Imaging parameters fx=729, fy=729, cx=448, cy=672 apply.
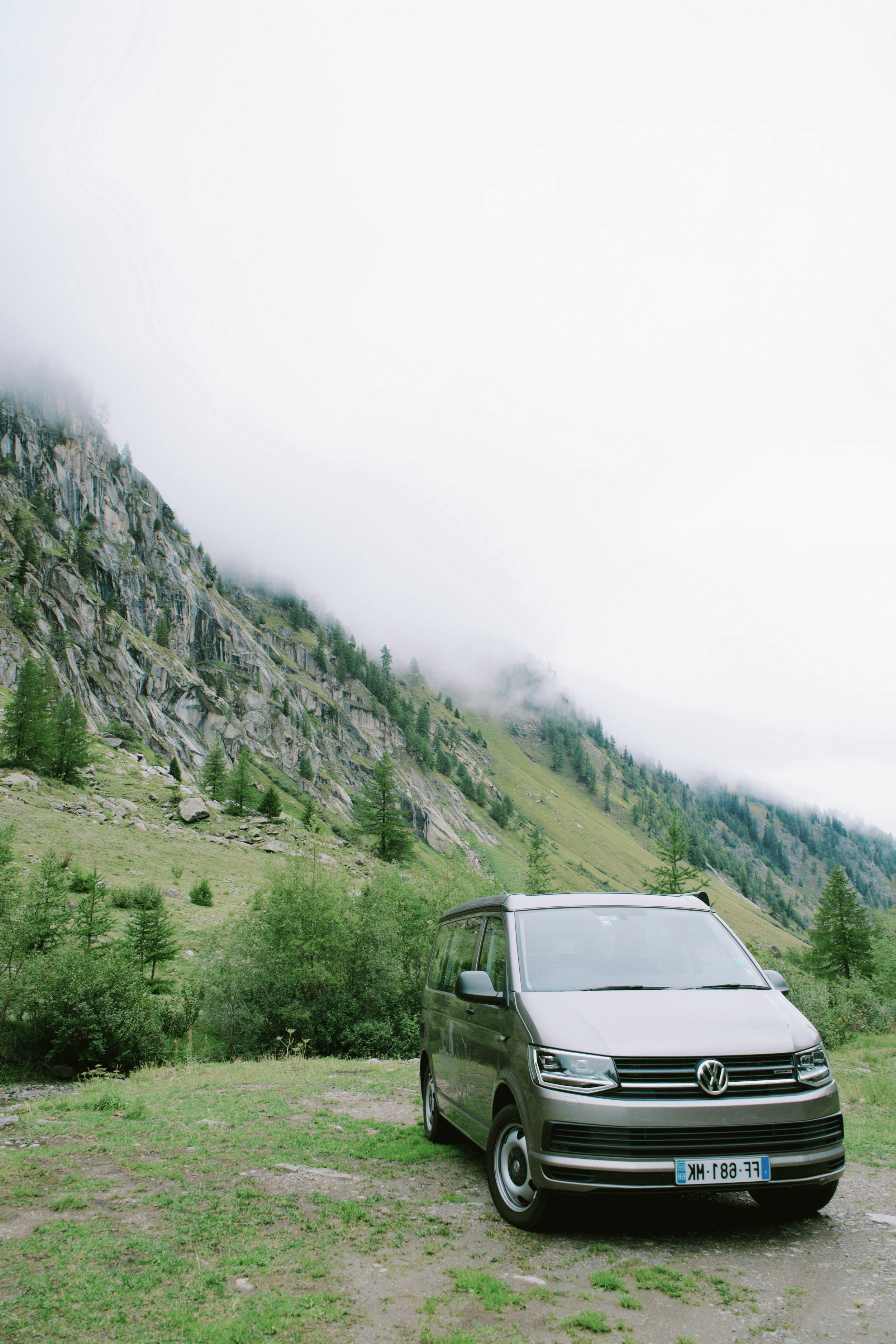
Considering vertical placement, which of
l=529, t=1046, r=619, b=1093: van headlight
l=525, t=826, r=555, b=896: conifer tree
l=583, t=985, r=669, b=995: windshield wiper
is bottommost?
l=529, t=1046, r=619, b=1093: van headlight

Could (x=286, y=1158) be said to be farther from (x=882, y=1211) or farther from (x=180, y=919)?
(x=180, y=919)

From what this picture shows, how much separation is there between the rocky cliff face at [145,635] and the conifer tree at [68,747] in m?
25.7

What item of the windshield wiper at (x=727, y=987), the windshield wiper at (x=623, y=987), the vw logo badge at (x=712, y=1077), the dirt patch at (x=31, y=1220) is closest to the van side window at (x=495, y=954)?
the windshield wiper at (x=623, y=987)

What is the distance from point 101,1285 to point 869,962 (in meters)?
54.2

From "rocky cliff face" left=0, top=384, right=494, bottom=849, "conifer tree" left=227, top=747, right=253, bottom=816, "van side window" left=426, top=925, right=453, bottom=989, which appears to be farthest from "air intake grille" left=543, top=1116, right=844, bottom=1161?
"rocky cliff face" left=0, top=384, right=494, bottom=849

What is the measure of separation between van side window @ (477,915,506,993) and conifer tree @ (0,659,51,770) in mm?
70004

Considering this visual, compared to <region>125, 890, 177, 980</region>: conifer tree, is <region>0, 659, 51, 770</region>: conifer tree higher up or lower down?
higher up

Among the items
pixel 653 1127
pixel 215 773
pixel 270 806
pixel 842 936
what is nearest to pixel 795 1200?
pixel 653 1127

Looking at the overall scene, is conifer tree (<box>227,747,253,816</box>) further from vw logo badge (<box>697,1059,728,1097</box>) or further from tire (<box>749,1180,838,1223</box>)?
vw logo badge (<box>697,1059,728,1097</box>)

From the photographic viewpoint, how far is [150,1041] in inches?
1005

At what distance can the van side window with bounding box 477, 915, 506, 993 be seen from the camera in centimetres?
711

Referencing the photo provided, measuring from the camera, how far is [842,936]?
48344 mm

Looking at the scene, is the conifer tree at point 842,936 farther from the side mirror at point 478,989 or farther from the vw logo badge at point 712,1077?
the vw logo badge at point 712,1077

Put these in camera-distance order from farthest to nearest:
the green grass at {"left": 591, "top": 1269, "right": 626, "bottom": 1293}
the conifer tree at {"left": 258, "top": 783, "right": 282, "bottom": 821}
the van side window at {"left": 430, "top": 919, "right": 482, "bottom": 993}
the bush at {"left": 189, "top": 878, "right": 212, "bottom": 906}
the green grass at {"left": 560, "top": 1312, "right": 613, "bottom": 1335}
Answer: the conifer tree at {"left": 258, "top": 783, "right": 282, "bottom": 821} → the bush at {"left": 189, "top": 878, "right": 212, "bottom": 906} → the van side window at {"left": 430, "top": 919, "right": 482, "bottom": 993} → the green grass at {"left": 591, "top": 1269, "right": 626, "bottom": 1293} → the green grass at {"left": 560, "top": 1312, "right": 613, "bottom": 1335}
